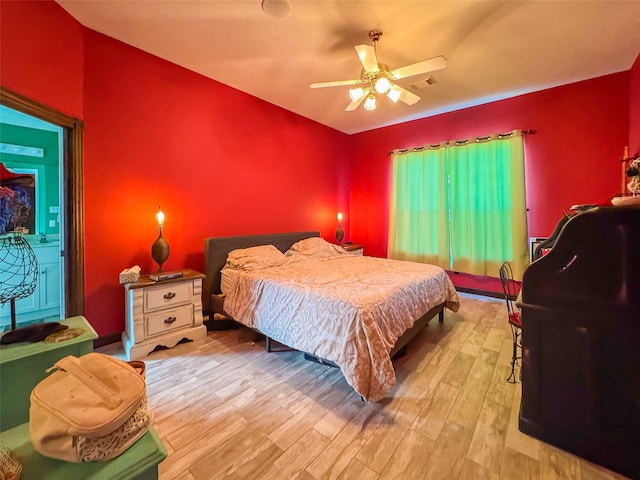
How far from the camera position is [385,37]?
2.47m

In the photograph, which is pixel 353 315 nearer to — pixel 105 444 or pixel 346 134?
pixel 105 444

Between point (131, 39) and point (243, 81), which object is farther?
point (243, 81)

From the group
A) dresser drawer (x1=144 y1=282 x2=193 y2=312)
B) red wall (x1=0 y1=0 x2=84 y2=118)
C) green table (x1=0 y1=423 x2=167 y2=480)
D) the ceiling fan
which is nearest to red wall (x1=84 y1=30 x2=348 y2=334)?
red wall (x1=0 y1=0 x2=84 y2=118)

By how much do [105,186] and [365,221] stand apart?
4.10m

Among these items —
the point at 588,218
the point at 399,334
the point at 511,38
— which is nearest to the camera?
the point at 588,218

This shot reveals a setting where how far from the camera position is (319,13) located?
217 cm

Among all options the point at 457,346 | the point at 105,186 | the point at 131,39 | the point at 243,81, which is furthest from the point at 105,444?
the point at 243,81

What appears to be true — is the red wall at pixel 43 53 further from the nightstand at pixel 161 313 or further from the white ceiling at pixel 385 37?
the nightstand at pixel 161 313

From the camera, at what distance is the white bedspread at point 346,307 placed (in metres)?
1.81

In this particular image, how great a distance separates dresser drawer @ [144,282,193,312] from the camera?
2.51 meters

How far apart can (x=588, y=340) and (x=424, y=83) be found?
10.3 feet

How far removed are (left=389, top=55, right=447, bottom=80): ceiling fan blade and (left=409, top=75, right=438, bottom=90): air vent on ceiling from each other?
1117mm

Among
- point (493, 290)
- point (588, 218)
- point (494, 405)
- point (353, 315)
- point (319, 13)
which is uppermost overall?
point (319, 13)

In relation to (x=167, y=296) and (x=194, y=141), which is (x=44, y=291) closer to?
(x=167, y=296)
